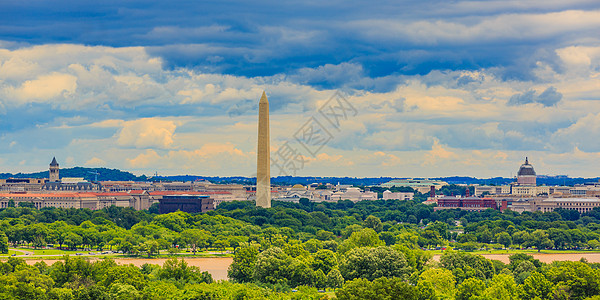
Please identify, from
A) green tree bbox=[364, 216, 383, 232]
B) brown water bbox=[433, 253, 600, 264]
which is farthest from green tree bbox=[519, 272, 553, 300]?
green tree bbox=[364, 216, 383, 232]

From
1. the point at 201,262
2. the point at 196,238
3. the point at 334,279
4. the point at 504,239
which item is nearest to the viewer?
the point at 334,279

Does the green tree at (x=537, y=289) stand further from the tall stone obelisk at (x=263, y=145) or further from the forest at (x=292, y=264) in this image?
the tall stone obelisk at (x=263, y=145)

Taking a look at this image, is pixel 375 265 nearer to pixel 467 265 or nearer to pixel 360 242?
pixel 467 265

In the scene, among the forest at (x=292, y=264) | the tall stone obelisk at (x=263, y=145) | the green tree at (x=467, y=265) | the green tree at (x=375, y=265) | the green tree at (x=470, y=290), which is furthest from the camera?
the tall stone obelisk at (x=263, y=145)

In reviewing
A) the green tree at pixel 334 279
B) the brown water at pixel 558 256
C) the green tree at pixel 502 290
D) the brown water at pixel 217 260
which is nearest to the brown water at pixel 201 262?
the brown water at pixel 217 260

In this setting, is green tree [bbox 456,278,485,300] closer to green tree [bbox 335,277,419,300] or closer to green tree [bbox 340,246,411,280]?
green tree [bbox 335,277,419,300]

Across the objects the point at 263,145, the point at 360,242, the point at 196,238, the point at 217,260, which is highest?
the point at 263,145

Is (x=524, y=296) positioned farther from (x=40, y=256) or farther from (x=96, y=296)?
(x=40, y=256)

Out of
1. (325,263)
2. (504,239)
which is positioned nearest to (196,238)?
(325,263)
